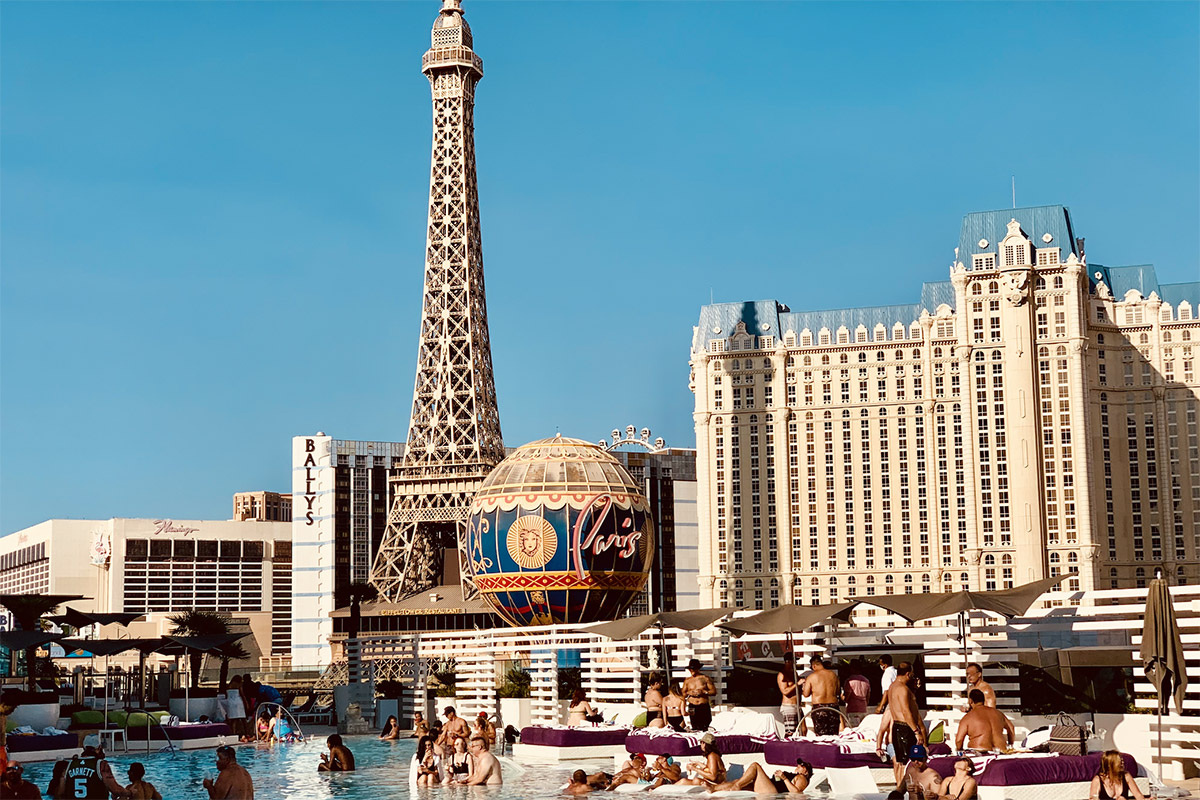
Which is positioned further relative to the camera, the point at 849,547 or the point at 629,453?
the point at 629,453

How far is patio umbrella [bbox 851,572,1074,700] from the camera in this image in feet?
70.8

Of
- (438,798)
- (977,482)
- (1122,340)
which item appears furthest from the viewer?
(1122,340)

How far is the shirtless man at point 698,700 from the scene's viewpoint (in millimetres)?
23828

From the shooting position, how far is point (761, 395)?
126188 mm

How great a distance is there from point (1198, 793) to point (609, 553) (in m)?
25.5

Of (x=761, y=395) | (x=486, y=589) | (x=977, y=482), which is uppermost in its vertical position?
(x=761, y=395)

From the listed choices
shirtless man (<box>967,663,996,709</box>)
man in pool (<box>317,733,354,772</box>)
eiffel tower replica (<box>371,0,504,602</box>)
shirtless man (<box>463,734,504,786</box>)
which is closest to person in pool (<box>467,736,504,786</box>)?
shirtless man (<box>463,734,504,786</box>)

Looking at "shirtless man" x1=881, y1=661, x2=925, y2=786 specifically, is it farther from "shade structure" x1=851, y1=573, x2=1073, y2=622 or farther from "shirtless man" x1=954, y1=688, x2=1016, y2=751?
"shade structure" x1=851, y1=573, x2=1073, y2=622

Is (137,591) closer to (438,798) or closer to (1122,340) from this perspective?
(1122,340)

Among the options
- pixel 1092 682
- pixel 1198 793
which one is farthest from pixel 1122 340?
pixel 1198 793

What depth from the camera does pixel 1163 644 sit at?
18812 mm

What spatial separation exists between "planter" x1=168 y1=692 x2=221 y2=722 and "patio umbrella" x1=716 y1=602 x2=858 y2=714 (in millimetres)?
17322

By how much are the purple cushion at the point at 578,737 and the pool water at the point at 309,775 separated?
844 mm

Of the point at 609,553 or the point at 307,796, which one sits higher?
the point at 609,553
